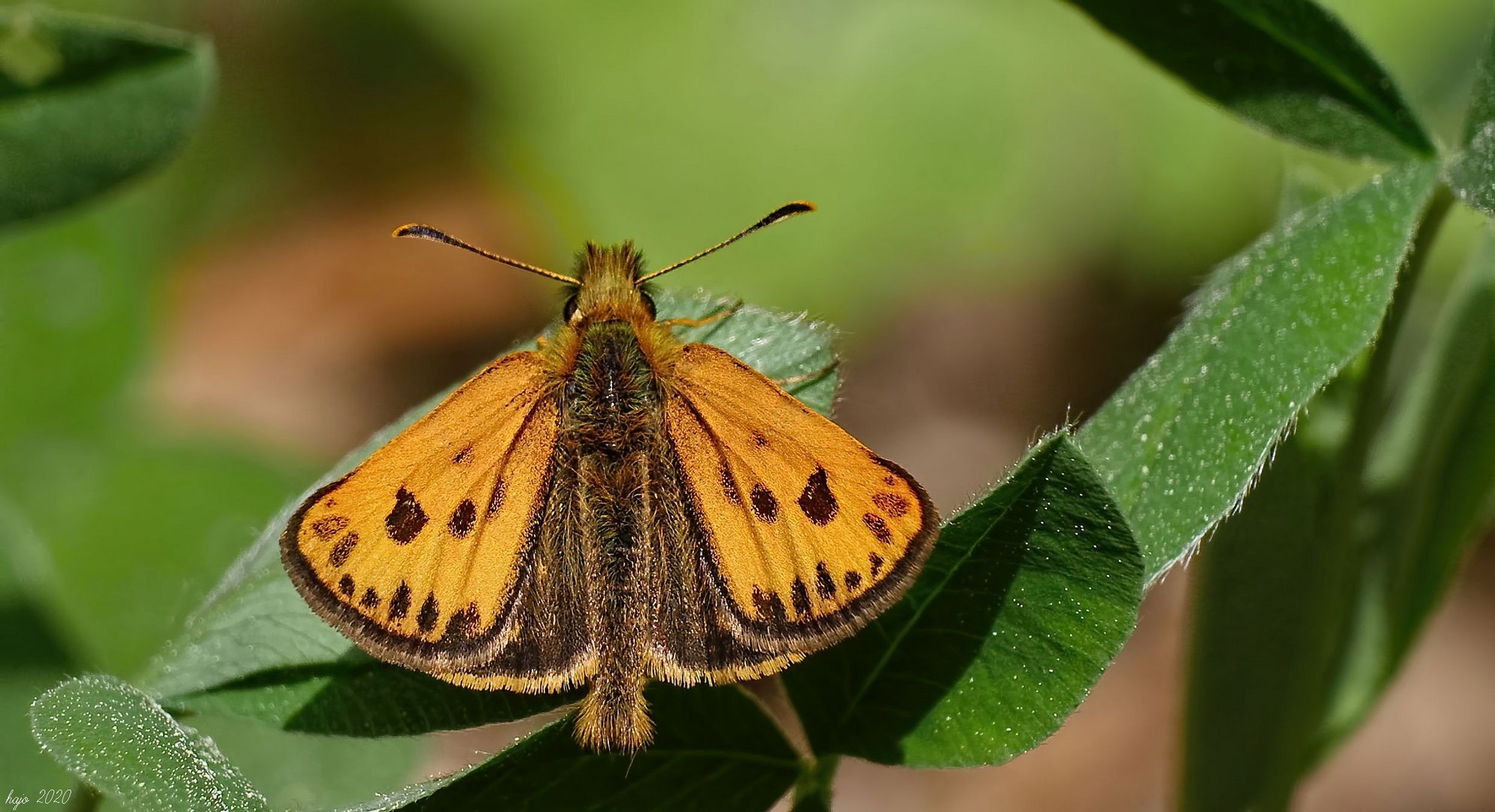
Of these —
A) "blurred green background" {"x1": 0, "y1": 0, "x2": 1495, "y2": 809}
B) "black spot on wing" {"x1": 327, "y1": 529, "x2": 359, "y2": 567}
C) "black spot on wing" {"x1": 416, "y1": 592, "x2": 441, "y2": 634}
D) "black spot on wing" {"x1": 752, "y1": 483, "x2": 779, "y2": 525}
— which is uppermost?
"blurred green background" {"x1": 0, "y1": 0, "x2": 1495, "y2": 809}

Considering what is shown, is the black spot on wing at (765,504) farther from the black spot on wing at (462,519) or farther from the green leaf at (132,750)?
the green leaf at (132,750)

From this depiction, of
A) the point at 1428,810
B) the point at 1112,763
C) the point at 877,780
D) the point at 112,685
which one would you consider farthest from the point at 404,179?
the point at 112,685

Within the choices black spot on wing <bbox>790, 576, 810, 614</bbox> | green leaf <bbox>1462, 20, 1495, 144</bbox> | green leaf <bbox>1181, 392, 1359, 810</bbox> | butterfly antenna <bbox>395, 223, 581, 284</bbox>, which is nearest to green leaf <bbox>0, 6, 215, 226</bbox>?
butterfly antenna <bbox>395, 223, 581, 284</bbox>

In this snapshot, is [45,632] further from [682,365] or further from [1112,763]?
[1112,763]

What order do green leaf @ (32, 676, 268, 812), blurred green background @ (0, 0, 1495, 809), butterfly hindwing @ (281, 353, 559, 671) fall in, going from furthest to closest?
blurred green background @ (0, 0, 1495, 809) < butterfly hindwing @ (281, 353, 559, 671) < green leaf @ (32, 676, 268, 812)

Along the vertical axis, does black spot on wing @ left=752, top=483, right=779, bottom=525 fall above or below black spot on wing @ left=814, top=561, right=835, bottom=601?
above

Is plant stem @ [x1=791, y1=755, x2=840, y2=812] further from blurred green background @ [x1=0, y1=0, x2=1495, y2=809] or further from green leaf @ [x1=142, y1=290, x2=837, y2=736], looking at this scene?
blurred green background @ [x1=0, y1=0, x2=1495, y2=809]

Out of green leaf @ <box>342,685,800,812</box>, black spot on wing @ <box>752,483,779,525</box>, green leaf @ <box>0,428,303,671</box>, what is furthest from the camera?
green leaf @ <box>0,428,303,671</box>
